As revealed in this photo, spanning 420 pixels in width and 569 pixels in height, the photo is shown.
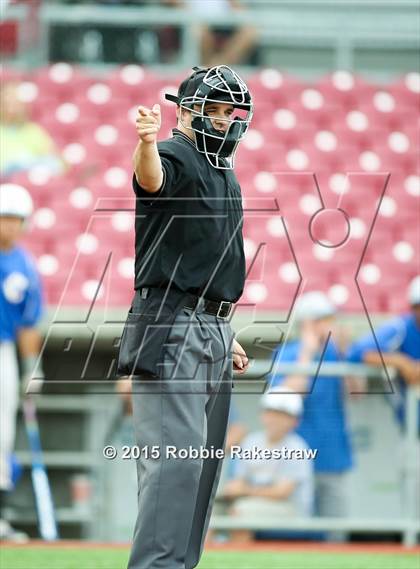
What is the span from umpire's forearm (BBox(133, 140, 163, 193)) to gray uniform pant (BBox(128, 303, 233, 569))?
1.27ft

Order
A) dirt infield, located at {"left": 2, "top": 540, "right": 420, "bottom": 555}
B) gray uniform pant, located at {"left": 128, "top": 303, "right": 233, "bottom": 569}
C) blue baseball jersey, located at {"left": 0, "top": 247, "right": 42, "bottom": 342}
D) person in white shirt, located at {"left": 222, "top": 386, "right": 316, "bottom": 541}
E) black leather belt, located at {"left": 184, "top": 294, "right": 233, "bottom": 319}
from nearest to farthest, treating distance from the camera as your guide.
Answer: gray uniform pant, located at {"left": 128, "top": 303, "right": 233, "bottom": 569} < black leather belt, located at {"left": 184, "top": 294, "right": 233, "bottom": 319} < dirt infield, located at {"left": 2, "top": 540, "right": 420, "bottom": 555} < person in white shirt, located at {"left": 222, "top": 386, "right": 316, "bottom": 541} < blue baseball jersey, located at {"left": 0, "top": 247, "right": 42, "bottom": 342}

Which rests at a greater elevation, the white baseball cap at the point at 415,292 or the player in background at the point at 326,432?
the white baseball cap at the point at 415,292

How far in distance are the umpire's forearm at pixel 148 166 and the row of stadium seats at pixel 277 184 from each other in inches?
164

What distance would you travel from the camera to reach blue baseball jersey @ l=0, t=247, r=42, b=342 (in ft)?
19.8

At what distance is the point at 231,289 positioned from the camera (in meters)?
3.23

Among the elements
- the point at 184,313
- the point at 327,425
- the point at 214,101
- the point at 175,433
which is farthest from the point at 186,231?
the point at 327,425

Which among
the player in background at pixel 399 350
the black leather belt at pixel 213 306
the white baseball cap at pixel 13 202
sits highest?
the black leather belt at pixel 213 306

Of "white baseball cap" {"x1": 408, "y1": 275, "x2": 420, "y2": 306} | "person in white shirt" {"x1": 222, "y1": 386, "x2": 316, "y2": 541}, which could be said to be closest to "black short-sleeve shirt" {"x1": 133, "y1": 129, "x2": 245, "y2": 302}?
"person in white shirt" {"x1": 222, "y1": 386, "x2": 316, "y2": 541}

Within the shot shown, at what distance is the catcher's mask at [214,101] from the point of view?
321 centimetres

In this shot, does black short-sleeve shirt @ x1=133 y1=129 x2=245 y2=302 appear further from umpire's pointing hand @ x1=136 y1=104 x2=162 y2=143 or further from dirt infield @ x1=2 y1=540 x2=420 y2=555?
dirt infield @ x1=2 y1=540 x2=420 y2=555

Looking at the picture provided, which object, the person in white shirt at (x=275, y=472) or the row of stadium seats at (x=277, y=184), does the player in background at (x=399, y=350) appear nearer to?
the person in white shirt at (x=275, y=472)

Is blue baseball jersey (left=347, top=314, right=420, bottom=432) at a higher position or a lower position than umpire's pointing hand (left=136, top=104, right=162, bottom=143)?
lower

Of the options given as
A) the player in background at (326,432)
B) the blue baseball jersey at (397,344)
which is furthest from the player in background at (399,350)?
Answer: the player in background at (326,432)

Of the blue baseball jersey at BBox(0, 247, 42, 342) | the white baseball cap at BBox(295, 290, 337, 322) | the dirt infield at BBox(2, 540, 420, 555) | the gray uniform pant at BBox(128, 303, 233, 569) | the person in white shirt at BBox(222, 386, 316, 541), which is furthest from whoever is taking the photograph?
the white baseball cap at BBox(295, 290, 337, 322)
